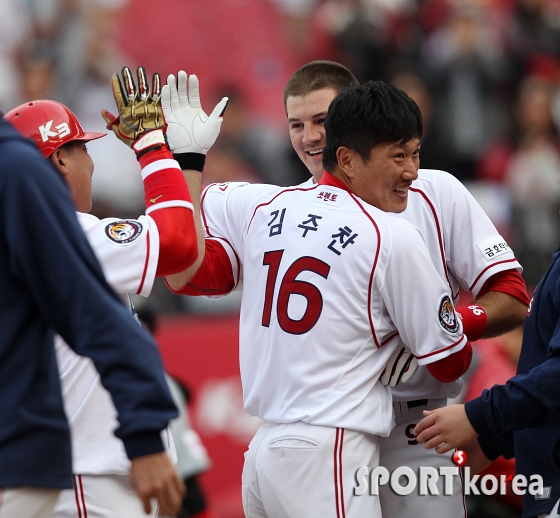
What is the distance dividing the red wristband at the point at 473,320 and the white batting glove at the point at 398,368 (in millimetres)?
327

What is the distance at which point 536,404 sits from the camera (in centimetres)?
304

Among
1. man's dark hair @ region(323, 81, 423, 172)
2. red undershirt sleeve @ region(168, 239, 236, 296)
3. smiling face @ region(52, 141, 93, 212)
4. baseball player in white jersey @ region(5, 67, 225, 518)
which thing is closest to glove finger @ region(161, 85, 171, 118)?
baseball player in white jersey @ region(5, 67, 225, 518)

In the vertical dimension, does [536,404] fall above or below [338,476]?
above

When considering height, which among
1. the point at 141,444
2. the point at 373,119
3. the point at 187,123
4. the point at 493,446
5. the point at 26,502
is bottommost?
the point at 493,446

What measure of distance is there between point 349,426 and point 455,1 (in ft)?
31.3

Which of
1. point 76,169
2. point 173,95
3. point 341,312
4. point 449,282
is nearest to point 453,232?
point 449,282

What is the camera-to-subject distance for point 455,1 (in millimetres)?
11641

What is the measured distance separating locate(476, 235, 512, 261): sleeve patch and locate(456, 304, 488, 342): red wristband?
22cm

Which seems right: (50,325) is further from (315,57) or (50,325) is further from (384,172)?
(315,57)

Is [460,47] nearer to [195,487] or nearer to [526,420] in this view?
[195,487]

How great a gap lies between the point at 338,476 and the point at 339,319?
53 centimetres

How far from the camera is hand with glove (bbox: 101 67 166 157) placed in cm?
334

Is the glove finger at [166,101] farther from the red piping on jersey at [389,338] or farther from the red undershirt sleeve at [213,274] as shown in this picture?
the red piping on jersey at [389,338]

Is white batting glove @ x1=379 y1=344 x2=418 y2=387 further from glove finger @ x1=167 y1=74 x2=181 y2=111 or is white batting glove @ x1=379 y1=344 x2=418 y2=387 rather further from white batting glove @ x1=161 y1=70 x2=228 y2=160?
glove finger @ x1=167 y1=74 x2=181 y2=111
